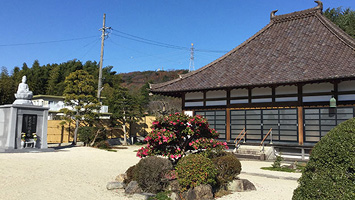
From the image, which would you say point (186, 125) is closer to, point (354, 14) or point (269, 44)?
point (269, 44)

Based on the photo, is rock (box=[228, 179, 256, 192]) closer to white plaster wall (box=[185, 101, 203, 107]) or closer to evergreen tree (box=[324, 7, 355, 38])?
white plaster wall (box=[185, 101, 203, 107])

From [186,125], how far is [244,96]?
7.81 m

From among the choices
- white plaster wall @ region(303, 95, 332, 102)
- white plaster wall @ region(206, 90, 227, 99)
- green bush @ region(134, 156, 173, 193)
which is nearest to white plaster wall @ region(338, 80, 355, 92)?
white plaster wall @ region(303, 95, 332, 102)

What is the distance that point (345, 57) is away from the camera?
13234 mm

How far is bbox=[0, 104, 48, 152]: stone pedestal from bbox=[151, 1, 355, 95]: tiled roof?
7429mm

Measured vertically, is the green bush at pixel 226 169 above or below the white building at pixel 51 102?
below

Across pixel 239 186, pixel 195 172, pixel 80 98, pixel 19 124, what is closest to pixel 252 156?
pixel 239 186

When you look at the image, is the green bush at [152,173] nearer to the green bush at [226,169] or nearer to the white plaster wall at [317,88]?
the green bush at [226,169]

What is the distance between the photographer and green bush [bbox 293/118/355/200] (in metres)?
3.36

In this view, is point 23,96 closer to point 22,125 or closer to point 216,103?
point 22,125

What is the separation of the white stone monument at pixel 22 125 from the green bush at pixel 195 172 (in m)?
12.1

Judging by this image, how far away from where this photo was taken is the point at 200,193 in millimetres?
7094

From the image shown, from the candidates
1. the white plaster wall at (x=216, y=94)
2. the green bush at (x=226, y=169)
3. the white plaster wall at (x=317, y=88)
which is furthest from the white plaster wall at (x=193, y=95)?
the green bush at (x=226, y=169)

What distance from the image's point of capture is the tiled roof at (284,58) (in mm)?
13266
